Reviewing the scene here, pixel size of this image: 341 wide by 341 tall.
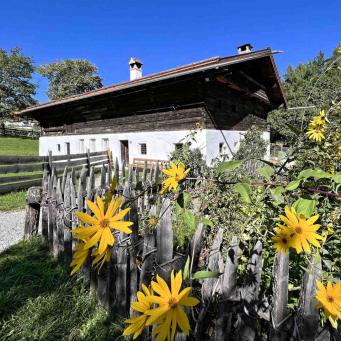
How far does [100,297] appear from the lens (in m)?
2.38

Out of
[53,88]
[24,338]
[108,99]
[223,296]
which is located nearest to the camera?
[223,296]

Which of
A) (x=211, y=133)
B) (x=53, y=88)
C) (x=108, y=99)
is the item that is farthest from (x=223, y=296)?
(x=53, y=88)

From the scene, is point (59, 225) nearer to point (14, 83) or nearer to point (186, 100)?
point (186, 100)

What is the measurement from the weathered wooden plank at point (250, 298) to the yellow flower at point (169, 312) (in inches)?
→ 26.3

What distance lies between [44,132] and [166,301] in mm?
21019

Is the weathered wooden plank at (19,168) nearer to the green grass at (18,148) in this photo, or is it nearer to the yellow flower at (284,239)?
the yellow flower at (284,239)

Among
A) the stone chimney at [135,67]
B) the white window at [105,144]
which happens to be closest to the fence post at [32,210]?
the white window at [105,144]

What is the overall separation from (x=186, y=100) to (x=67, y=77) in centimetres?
3907

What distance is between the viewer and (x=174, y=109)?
472 inches

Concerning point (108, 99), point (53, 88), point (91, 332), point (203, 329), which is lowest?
point (91, 332)

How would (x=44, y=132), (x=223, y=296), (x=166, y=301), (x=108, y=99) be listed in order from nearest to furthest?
(x=166, y=301)
(x=223, y=296)
(x=108, y=99)
(x=44, y=132)

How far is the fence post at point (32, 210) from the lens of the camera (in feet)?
11.7

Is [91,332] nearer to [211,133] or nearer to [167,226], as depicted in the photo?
[167,226]

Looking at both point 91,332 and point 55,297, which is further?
point 55,297
